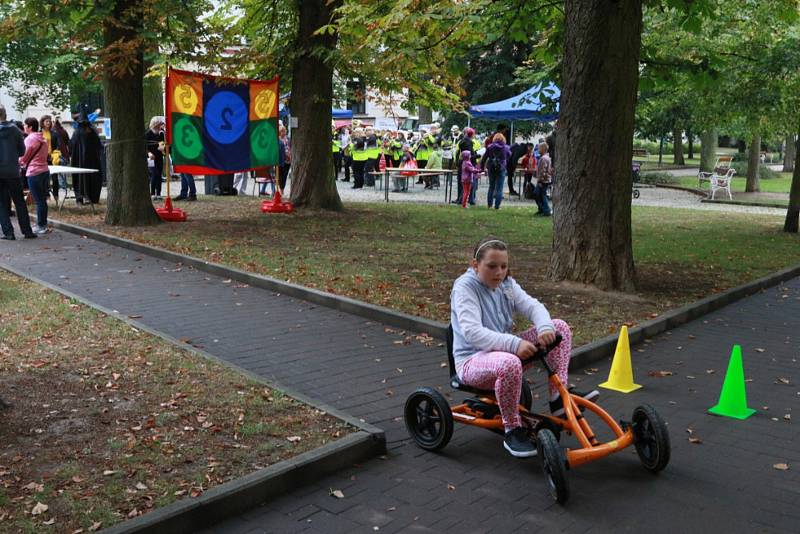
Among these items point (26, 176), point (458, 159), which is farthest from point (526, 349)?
point (458, 159)

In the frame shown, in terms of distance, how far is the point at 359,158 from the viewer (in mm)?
27453

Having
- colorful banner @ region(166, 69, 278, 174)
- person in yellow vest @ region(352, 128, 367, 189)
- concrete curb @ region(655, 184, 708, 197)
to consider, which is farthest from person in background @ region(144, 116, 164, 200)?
concrete curb @ region(655, 184, 708, 197)

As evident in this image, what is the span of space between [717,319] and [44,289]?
789 centimetres

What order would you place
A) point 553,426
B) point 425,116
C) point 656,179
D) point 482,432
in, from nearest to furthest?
point 553,426 < point 482,432 < point 656,179 < point 425,116

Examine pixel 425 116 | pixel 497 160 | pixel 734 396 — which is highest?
pixel 425 116

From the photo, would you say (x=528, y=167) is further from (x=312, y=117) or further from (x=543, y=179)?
(x=312, y=117)

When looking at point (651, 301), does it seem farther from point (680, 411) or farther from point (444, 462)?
point (444, 462)

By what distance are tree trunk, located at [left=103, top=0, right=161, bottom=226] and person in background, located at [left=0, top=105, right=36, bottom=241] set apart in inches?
63.7

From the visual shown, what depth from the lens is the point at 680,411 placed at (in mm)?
6102

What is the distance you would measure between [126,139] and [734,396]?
11735mm

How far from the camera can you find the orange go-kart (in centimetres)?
450

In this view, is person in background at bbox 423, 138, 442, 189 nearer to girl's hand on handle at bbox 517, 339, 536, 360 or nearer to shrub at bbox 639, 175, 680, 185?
shrub at bbox 639, 175, 680, 185

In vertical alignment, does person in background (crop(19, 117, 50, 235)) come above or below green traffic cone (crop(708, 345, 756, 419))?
above

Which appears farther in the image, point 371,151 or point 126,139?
point 371,151
